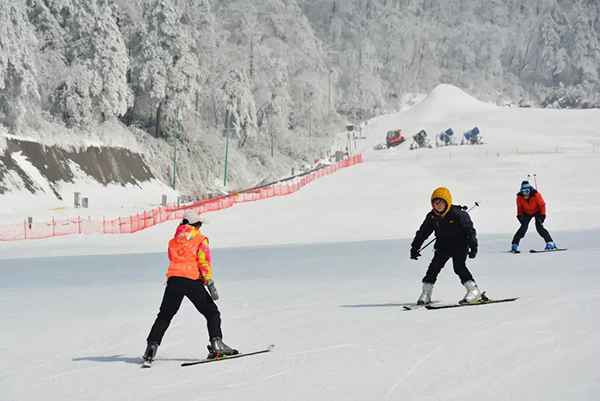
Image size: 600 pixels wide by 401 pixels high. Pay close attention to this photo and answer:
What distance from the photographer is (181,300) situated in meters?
6.83

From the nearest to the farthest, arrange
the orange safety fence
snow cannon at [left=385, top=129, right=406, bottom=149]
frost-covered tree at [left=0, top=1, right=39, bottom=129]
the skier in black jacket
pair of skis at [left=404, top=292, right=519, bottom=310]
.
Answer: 1. the skier in black jacket
2. pair of skis at [left=404, top=292, right=519, bottom=310]
3. the orange safety fence
4. frost-covered tree at [left=0, top=1, right=39, bottom=129]
5. snow cannon at [left=385, top=129, right=406, bottom=149]

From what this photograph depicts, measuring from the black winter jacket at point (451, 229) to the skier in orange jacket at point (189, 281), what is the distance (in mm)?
2839

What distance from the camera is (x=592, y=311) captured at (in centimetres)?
772

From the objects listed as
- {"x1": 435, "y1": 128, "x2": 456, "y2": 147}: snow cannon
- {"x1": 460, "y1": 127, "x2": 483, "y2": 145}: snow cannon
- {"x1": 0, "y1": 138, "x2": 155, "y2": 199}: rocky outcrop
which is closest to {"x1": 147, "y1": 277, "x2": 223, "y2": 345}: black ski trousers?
{"x1": 0, "y1": 138, "x2": 155, "y2": 199}: rocky outcrop

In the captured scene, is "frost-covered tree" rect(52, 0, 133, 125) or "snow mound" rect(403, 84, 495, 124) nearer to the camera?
"frost-covered tree" rect(52, 0, 133, 125)

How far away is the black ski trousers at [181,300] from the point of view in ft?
22.1

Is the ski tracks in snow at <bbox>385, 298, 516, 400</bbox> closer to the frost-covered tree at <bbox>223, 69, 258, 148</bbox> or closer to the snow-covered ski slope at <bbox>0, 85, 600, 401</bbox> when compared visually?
the snow-covered ski slope at <bbox>0, 85, 600, 401</bbox>

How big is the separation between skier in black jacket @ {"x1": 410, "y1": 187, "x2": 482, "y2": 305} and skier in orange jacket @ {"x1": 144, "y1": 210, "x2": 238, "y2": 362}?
2.82m

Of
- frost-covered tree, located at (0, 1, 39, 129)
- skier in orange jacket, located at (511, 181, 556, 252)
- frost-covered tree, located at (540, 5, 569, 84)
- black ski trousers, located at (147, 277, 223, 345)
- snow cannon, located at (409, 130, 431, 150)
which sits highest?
frost-covered tree, located at (540, 5, 569, 84)

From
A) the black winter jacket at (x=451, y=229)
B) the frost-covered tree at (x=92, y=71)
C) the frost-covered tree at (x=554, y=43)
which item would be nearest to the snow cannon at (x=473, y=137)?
the frost-covered tree at (x=92, y=71)

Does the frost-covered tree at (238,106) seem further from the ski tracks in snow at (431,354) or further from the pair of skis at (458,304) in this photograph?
the ski tracks in snow at (431,354)

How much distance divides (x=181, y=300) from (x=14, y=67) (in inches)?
1498

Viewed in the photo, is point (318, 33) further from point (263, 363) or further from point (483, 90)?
point (263, 363)

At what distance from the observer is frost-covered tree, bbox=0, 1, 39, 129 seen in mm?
40062
